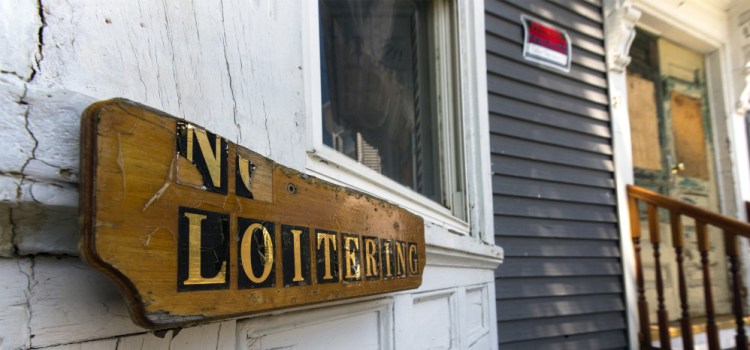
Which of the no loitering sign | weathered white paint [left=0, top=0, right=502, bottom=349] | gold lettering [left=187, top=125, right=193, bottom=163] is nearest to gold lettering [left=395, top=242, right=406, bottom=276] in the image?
weathered white paint [left=0, top=0, right=502, bottom=349]

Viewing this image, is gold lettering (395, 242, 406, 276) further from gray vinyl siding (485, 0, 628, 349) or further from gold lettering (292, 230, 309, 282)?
gray vinyl siding (485, 0, 628, 349)

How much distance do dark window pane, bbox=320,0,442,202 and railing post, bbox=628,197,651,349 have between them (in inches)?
66.4

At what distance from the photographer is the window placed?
155 cm

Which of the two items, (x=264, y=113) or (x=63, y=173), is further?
(x=264, y=113)

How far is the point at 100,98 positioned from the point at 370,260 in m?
0.56

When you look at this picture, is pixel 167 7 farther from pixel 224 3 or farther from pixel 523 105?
pixel 523 105

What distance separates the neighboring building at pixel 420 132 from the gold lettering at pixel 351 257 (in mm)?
124

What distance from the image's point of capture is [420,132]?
2.08 meters

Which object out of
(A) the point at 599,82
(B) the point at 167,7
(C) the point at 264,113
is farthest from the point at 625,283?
(B) the point at 167,7

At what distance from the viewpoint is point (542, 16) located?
281 cm

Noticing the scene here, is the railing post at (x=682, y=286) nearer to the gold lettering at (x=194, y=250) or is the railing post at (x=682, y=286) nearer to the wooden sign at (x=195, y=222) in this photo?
the wooden sign at (x=195, y=222)

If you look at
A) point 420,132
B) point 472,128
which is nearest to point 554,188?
point 472,128

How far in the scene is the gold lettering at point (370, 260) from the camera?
3.12 feet

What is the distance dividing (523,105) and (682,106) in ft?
7.16
